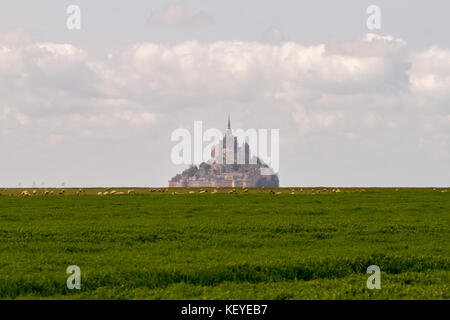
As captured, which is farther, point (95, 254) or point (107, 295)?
point (95, 254)

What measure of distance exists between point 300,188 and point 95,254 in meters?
42.9

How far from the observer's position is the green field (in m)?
16.1

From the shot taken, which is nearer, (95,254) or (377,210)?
(95,254)

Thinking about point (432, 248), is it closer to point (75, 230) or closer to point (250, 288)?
point (250, 288)

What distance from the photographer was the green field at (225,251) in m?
16.1

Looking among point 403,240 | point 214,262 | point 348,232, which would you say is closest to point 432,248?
point 403,240

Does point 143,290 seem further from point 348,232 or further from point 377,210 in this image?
point 377,210

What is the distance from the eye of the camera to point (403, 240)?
24812 millimetres

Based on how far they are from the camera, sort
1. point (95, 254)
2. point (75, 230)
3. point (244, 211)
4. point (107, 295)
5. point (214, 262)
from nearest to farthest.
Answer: point (107, 295) < point (214, 262) < point (95, 254) < point (75, 230) < point (244, 211)

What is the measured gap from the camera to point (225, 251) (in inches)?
836
